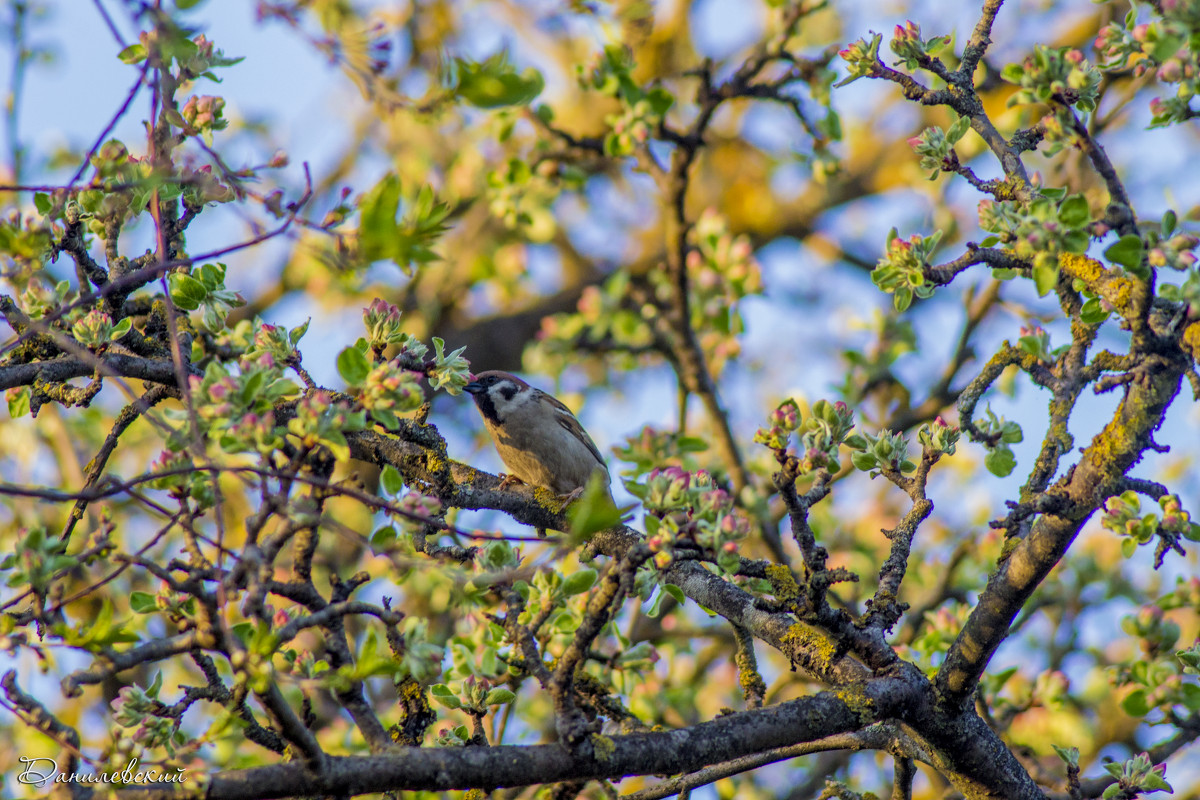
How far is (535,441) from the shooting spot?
5.34 metres

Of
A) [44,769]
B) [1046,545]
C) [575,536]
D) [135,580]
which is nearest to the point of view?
[575,536]

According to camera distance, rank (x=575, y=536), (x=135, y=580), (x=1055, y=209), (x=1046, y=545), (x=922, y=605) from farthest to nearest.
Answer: (x=135, y=580) → (x=922, y=605) → (x=1046, y=545) → (x=1055, y=209) → (x=575, y=536)

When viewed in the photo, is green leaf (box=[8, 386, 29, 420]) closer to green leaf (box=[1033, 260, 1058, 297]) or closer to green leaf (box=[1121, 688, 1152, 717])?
green leaf (box=[1033, 260, 1058, 297])

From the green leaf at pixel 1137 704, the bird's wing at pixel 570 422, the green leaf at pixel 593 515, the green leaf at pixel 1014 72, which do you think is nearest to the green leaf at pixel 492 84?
the green leaf at pixel 593 515

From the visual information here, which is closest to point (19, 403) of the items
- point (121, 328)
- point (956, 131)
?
point (121, 328)

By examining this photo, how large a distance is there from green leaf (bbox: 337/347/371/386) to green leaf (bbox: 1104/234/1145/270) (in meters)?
1.81

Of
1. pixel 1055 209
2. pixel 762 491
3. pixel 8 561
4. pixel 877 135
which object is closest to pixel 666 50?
pixel 877 135

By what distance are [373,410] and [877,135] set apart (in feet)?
25.6

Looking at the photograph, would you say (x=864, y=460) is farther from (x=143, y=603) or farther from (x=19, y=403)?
(x=19, y=403)

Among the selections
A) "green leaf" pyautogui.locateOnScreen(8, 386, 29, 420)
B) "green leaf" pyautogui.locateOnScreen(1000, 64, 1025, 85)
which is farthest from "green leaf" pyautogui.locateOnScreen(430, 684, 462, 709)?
"green leaf" pyautogui.locateOnScreen(1000, 64, 1025, 85)

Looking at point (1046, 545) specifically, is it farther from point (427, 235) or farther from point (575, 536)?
point (427, 235)

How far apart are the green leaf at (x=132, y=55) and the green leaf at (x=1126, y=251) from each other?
2.81 meters

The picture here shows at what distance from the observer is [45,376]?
9.53 feet

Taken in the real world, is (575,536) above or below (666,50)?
below
